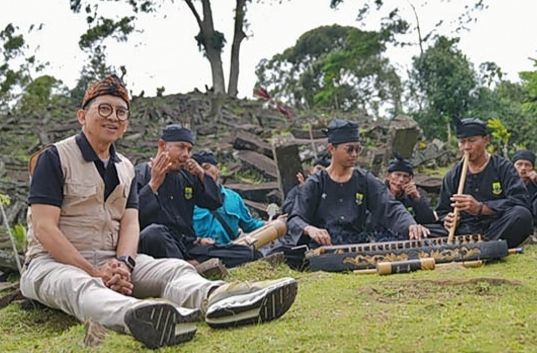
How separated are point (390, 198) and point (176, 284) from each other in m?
2.66

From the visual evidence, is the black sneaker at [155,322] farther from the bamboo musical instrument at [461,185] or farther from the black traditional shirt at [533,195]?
the black traditional shirt at [533,195]

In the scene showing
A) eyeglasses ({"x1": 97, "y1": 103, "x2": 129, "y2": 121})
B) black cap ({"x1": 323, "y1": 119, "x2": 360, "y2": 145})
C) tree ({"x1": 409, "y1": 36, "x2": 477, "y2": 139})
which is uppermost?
tree ({"x1": 409, "y1": 36, "x2": 477, "y2": 139})

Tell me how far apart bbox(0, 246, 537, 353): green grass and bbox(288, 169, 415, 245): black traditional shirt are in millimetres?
1086

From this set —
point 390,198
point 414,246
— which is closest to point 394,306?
point 414,246

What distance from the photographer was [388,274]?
4746 mm

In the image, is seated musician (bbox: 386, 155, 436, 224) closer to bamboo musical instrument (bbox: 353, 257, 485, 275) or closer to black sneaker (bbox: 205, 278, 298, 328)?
bamboo musical instrument (bbox: 353, 257, 485, 275)

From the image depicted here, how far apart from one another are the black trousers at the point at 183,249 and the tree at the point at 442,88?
10.7 m

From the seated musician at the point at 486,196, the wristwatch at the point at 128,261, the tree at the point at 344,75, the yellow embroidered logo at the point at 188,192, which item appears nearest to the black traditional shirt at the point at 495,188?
the seated musician at the point at 486,196

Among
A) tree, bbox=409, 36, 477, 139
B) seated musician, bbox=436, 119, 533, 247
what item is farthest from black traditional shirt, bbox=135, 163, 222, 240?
tree, bbox=409, 36, 477, 139

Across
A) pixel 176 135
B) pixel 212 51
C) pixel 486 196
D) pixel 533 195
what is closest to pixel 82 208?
pixel 176 135

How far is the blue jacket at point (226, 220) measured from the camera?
20.3 ft

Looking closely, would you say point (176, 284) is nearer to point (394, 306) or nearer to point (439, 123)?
point (394, 306)

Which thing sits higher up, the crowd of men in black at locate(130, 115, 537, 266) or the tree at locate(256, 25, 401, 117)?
the tree at locate(256, 25, 401, 117)

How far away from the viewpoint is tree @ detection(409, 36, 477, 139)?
1577 cm
